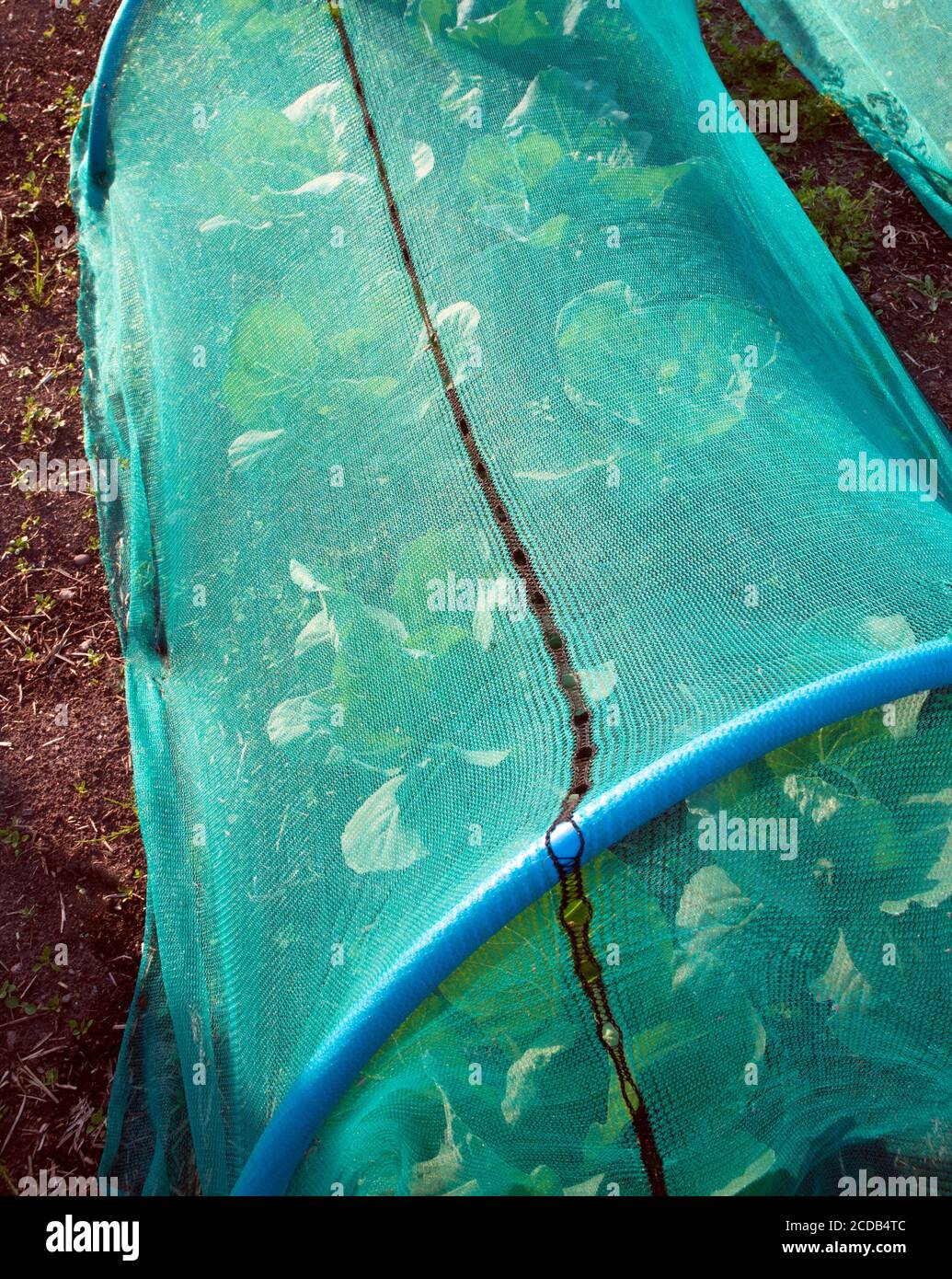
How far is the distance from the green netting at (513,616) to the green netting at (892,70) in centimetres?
121

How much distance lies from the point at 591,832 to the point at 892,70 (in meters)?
3.53

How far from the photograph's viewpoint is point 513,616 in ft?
5.53

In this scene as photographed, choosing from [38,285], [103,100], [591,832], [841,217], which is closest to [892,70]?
[841,217]

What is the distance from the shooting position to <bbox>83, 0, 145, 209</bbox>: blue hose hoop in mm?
3115

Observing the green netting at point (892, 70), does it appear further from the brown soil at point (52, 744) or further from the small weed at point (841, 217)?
the brown soil at point (52, 744)

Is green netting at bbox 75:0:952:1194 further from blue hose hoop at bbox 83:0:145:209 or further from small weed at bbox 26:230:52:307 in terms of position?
small weed at bbox 26:230:52:307

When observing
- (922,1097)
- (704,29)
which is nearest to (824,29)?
(704,29)

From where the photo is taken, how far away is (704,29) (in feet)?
13.9

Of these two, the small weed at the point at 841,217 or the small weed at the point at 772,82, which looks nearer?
the small weed at the point at 841,217

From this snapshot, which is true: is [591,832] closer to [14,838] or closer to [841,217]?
[14,838]

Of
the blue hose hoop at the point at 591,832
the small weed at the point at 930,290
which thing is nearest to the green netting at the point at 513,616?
the blue hose hoop at the point at 591,832

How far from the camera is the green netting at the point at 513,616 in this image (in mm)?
1485

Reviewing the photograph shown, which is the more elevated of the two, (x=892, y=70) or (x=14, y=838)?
(x=892, y=70)
